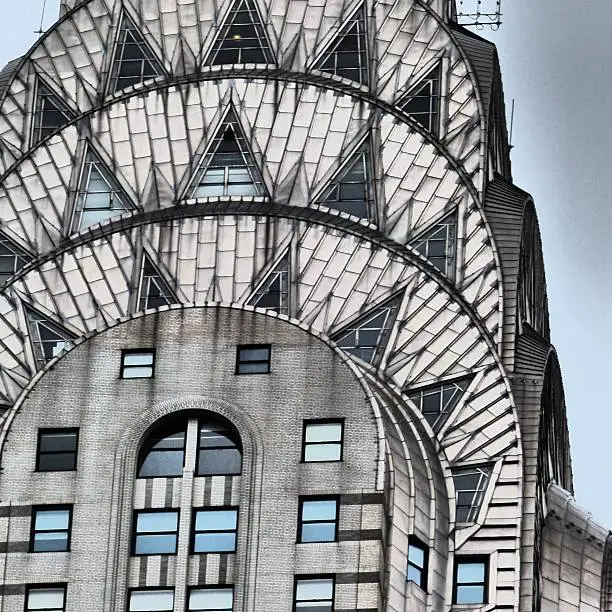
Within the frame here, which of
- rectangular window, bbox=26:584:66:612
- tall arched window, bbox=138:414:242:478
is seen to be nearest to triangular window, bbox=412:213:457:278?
tall arched window, bbox=138:414:242:478

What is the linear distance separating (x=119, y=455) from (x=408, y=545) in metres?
11.1

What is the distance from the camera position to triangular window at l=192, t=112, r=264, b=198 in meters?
129

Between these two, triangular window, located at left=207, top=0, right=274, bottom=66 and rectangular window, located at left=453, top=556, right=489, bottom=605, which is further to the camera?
triangular window, located at left=207, top=0, right=274, bottom=66

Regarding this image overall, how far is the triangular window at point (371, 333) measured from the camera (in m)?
124

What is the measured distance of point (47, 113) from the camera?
13312 centimetres

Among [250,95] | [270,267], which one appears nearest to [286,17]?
[250,95]

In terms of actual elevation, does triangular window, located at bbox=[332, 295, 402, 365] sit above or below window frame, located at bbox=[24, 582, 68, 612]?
above

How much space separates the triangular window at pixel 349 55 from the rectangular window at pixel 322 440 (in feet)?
80.3

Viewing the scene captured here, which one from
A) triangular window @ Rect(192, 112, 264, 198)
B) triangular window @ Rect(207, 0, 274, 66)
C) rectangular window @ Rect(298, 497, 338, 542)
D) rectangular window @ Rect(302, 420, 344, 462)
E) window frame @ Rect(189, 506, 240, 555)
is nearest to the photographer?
rectangular window @ Rect(298, 497, 338, 542)

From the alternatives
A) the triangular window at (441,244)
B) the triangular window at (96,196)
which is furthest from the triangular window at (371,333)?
the triangular window at (96,196)

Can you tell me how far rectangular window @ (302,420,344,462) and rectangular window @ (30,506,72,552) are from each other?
350 inches

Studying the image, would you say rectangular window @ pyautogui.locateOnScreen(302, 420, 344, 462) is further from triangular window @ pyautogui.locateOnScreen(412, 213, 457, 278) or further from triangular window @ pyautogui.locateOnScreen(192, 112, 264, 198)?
triangular window @ pyautogui.locateOnScreen(192, 112, 264, 198)

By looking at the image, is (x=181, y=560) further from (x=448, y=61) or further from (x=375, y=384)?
(x=448, y=61)

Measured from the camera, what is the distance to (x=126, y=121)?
131000 millimetres
